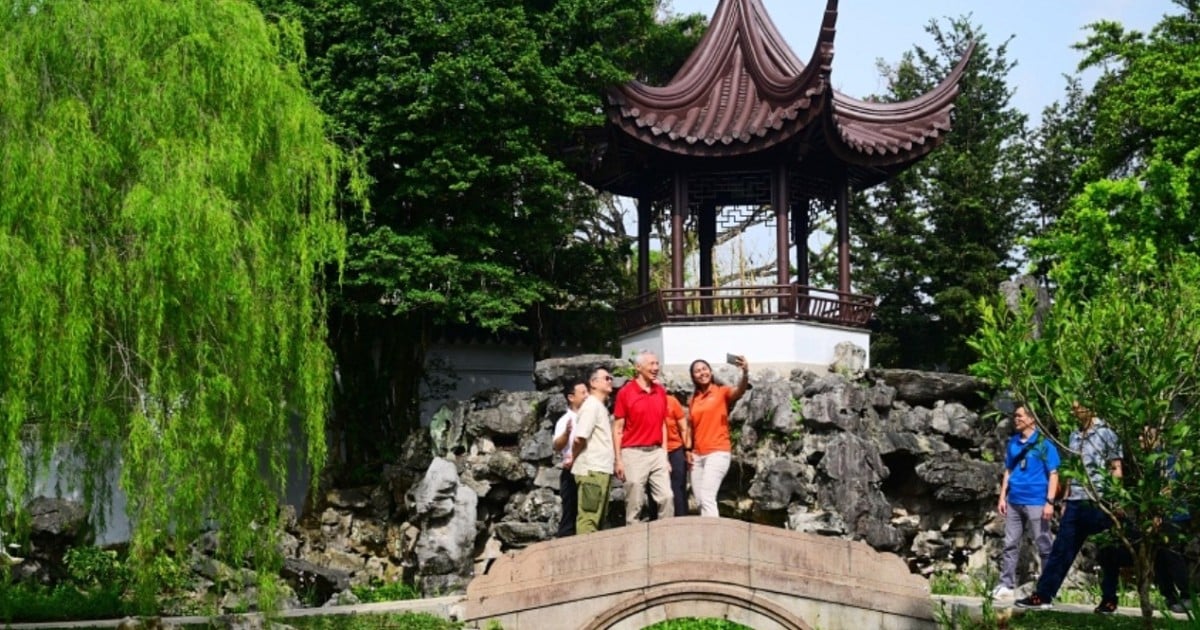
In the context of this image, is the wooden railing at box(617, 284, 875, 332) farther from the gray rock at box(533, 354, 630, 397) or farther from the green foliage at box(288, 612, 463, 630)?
the green foliage at box(288, 612, 463, 630)

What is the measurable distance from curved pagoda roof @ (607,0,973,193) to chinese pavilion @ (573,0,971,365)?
0.02 meters

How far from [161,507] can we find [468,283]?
7.73 metres

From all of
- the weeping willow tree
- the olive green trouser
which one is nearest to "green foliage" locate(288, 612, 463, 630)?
the weeping willow tree

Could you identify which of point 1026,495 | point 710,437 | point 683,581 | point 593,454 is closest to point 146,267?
point 593,454

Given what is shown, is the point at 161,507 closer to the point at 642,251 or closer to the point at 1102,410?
the point at 1102,410

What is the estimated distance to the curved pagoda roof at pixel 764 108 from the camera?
14828mm

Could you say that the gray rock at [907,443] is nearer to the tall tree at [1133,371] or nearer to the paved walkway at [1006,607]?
the paved walkway at [1006,607]

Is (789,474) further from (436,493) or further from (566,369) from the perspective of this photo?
(436,493)

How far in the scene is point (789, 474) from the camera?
45.2 feet

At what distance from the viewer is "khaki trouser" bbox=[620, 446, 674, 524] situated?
31.0ft

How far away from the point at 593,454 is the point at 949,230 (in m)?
13.3

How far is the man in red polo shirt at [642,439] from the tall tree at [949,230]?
11.9m

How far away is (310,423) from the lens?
31.7 ft

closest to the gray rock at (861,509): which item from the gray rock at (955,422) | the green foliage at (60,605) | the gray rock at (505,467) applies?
the gray rock at (955,422)
